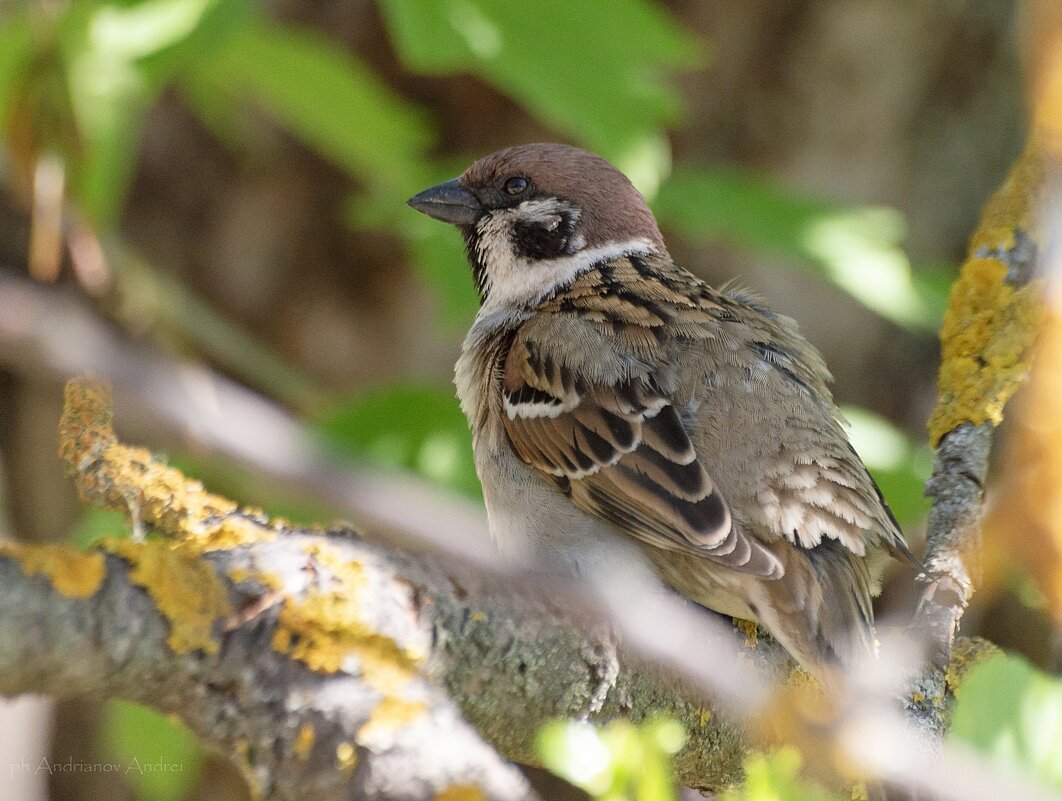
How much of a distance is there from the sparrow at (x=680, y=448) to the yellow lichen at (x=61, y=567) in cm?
141

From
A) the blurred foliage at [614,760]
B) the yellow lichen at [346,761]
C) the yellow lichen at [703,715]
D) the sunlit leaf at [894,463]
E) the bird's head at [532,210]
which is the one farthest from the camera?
the bird's head at [532,210]

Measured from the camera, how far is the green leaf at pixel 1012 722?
1591 millimetres

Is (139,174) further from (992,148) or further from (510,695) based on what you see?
(510,695)

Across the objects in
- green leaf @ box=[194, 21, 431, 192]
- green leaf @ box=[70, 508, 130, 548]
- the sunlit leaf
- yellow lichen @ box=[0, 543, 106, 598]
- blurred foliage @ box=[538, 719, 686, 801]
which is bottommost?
green leaf @ box=[70, 508, 130, 548]

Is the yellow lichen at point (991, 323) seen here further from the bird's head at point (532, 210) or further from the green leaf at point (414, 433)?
the green leaf at point (414, 433)

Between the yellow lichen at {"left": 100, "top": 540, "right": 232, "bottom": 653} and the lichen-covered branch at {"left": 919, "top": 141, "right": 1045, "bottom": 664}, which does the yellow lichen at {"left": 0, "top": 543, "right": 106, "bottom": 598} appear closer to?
the yellow lichen at {"left": 100, "top": 540, "right": 232, "bottom": 653}

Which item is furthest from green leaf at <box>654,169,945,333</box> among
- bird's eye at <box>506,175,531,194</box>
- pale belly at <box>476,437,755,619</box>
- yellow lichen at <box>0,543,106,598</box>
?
yellow lichen at <box>0,543,106,598</box>

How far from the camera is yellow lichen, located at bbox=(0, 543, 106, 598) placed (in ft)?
4.47

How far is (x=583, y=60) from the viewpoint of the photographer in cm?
313

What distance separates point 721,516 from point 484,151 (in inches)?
119

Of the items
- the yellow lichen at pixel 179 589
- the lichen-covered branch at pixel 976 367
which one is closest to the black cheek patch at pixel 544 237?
the lichen-covered branch at pixel 976 367

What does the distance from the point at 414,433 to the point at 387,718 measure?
2251 mm

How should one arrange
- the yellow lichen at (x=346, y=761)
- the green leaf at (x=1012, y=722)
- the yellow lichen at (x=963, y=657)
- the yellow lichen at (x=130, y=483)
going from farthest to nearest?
1. the yellow lichen at (x=963, y=657)
2. the yellow lichen at (x=130, y=483)
3. the green leaf at (x=1012, y=722)
4. the yellow lichen at (x=346, y=761)

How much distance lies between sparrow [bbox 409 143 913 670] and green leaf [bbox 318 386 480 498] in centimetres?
32
